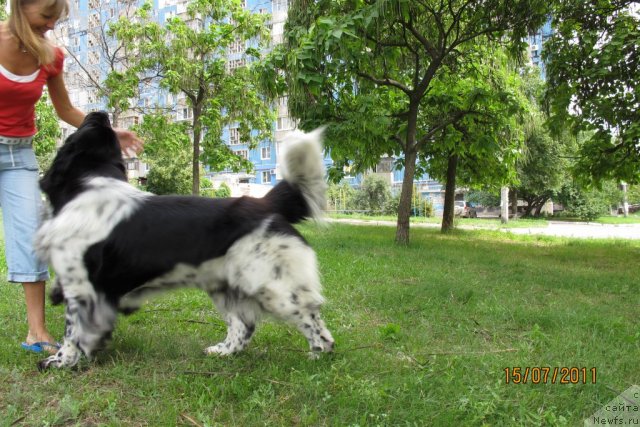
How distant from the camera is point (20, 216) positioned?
299cm

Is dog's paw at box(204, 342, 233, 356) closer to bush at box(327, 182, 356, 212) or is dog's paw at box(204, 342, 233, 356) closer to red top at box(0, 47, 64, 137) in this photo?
red top at box(0, 47, 64, 137)

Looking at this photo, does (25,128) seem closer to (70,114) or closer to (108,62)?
(70,114)

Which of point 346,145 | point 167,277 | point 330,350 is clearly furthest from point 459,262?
point 167,277

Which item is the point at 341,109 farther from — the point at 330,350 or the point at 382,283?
the point at 330,350

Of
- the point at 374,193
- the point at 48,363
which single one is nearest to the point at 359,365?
the point at 48,363

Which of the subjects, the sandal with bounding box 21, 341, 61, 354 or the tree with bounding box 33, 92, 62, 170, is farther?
the tree with bounding box 33, 92, 62, 170

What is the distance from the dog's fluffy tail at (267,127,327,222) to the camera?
9.63 feet

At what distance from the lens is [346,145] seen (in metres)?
9.12

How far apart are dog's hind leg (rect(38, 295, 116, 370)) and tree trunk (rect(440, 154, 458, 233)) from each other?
11.4 m

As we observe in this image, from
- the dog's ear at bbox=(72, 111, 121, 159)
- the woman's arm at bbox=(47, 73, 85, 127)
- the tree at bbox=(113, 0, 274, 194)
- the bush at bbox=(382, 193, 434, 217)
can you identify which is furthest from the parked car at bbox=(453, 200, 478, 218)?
the dog's ear at bbox=(72, 111, 121, 159)

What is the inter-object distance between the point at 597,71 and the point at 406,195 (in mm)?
4062

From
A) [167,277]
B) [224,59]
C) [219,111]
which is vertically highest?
[224,59]

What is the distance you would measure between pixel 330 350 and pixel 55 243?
6.01 ft

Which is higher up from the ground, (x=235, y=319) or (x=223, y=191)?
(x=223, y=191)
